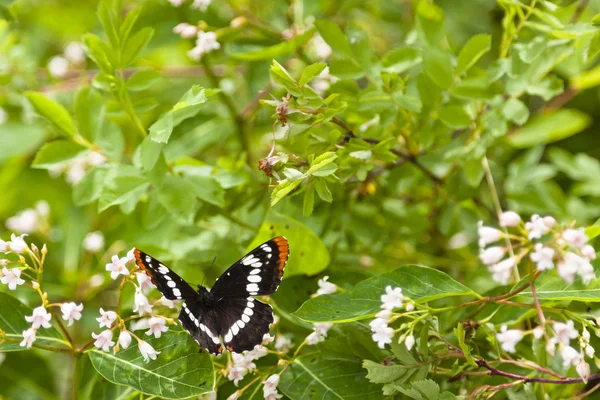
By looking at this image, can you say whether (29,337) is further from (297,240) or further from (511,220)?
(511,220)

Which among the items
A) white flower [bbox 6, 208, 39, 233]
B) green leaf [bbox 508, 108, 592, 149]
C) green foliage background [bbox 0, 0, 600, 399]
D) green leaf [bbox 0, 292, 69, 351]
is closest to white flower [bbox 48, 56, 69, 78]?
green foliage background [bbox 0, 0, 600, 399]

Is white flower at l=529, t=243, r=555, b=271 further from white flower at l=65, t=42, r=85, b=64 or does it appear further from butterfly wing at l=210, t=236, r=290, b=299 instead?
white flower at l=65, t=42, r=85, b=64

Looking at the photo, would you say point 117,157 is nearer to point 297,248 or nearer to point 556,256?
point 297,248

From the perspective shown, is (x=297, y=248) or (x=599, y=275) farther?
(x=297, y=248)

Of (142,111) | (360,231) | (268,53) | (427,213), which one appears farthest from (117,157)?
(427,213)

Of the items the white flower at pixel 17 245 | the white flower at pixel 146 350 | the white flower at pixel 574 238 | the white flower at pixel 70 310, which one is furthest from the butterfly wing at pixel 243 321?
the white flower at pixel 574 238

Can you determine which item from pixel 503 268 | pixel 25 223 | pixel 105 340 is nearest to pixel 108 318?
pixel 105 340
